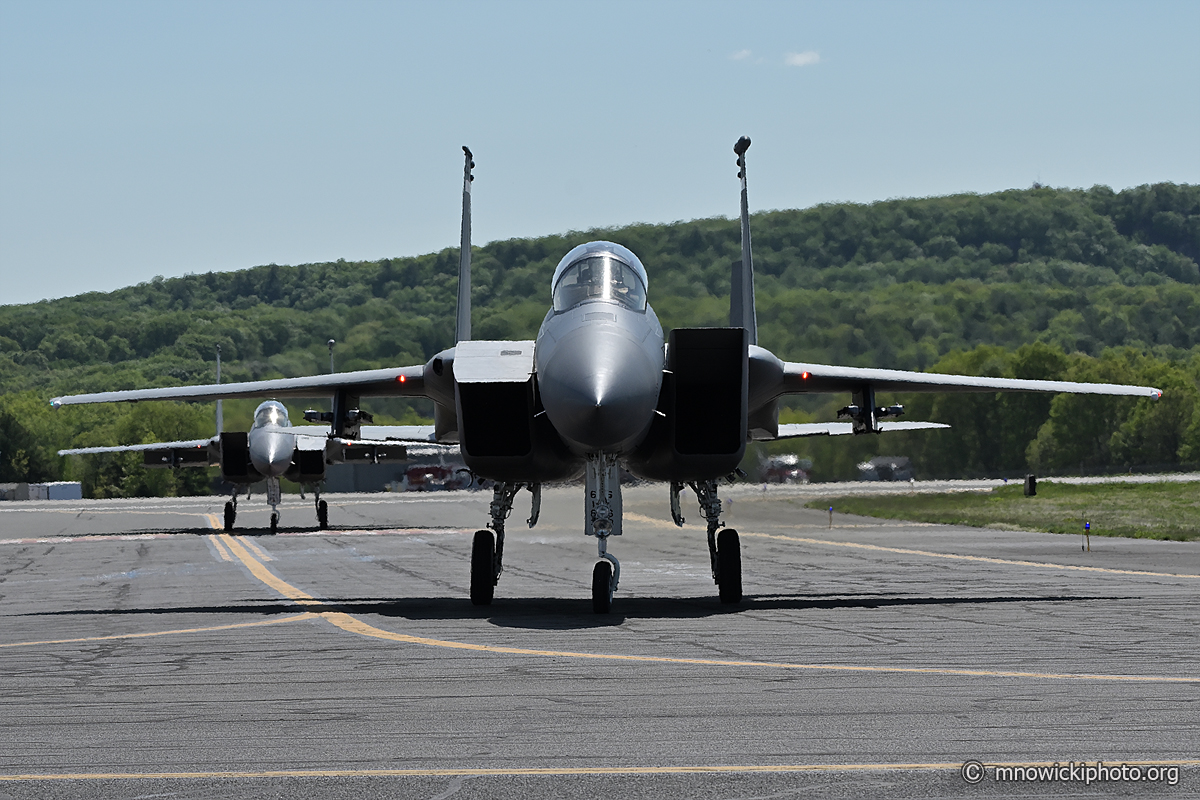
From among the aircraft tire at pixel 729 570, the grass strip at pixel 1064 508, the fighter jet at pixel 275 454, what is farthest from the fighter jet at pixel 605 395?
the fighter jet at pixel 275 454

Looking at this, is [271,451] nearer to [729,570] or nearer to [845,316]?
[729,570]

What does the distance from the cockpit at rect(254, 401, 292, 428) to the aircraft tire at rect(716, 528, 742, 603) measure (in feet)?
79.7

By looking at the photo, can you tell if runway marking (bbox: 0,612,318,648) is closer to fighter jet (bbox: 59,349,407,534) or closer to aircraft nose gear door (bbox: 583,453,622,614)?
aircraft nose gear door (bbox: 583,453,622,614)

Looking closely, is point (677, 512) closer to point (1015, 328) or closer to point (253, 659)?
point (253, 659)

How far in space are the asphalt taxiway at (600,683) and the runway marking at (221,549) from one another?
5887 mm

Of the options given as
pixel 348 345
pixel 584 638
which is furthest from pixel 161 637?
pixel 348 345

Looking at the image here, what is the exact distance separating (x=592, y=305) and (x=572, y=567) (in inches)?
353

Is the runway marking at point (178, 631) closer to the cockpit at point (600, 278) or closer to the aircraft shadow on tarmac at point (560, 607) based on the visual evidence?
the aircraft shadow on tarmac at point (560, 607)

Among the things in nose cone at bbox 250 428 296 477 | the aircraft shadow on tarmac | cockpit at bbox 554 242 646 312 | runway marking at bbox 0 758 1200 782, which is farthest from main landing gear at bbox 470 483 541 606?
nose cone at bbox 250 428 296 477

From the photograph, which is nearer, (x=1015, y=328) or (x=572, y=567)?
(x=572, y=567)

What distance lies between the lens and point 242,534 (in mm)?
37312

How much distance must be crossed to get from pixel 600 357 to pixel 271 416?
25941 millimetres

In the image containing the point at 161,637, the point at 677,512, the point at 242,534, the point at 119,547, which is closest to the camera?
the point at 161,637

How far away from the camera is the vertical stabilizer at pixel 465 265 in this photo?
18641mm
